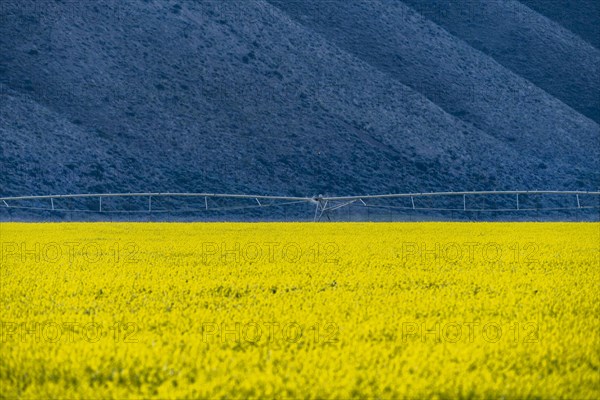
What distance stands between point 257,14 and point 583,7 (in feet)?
83.0

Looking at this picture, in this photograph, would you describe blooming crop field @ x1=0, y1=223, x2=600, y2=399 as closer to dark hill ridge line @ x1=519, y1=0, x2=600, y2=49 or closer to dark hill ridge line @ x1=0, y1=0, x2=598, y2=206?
dark hill ridge line @ x1=0, y1=0, x2=598, y2=206

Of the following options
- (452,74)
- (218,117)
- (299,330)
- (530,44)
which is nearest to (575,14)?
(530,44)

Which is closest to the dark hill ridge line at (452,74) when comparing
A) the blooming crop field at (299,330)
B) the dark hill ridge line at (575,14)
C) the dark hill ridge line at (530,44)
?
the dark hill ridge line at (530,44)

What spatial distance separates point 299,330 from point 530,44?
49091mm

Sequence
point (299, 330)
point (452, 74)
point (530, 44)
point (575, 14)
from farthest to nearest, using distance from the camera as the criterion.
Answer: point (575, 14) → point (530, 44) → point (452, 74) → point (299, 330)

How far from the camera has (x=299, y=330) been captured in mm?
2945

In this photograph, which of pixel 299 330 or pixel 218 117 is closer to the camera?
pixel 299 330

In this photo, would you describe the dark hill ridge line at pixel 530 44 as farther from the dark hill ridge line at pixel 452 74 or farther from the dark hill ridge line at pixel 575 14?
the dark hill ridge line at pixel 452 74

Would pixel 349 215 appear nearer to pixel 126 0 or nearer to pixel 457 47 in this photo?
pixel 126 0

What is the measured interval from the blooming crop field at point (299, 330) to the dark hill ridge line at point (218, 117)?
2592cm

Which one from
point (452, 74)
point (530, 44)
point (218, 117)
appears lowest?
point (218, 117)

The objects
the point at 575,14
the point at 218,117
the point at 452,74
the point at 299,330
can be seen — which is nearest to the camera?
the point at 299,330

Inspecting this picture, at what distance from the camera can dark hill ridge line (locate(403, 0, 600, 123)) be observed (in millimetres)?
46562

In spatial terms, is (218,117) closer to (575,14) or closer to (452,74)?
(452,74)
